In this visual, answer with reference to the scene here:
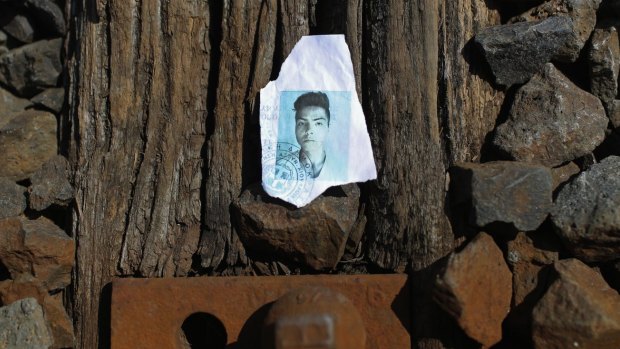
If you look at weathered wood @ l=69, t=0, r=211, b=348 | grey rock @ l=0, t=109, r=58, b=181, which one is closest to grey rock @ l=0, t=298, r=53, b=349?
weathered wood @ l=69, t=0, r=211, b=348

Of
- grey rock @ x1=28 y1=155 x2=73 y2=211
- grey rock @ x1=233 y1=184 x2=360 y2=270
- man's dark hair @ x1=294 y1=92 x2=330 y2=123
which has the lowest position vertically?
grey rock @ x1=233 y1=184 x2=360 y2=270

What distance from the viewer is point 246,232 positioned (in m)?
1.99

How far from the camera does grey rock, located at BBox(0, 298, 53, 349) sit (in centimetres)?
188

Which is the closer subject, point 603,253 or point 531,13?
point 603,253

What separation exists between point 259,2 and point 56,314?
3.44 ft

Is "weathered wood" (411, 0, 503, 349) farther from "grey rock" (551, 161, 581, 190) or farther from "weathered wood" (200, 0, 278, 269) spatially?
"weathered wood" (200, 0, 278, 269)

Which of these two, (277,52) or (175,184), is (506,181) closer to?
(277,52)

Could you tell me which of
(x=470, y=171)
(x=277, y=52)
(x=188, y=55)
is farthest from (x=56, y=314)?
(x=470, y=171)

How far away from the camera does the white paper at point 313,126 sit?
198cm

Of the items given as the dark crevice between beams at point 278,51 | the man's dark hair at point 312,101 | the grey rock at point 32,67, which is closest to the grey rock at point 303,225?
the man's dark hair at point 312,101

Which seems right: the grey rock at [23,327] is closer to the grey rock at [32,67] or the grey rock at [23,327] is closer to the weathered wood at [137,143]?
the weathered wood at [137,143]

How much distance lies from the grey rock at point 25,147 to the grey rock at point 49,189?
14 centimetres

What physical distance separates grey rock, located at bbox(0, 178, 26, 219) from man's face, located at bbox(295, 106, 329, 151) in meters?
0.83

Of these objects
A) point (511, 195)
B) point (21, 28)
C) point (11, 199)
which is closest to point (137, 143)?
point (11, 199)
